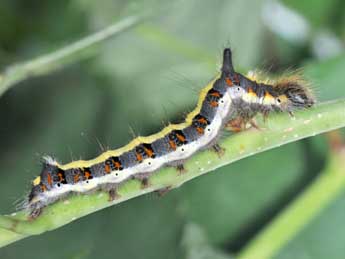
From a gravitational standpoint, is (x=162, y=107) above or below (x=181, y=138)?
above

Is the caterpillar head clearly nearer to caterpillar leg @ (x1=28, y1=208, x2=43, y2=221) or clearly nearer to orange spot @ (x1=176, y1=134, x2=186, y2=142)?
orange spot @ (x1=176, y1=134, x2=186, y2=142)

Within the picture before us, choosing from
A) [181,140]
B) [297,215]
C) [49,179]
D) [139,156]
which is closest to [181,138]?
[181,140]

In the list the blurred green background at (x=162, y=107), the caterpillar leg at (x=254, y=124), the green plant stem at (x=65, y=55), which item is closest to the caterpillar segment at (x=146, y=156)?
the caterpillar leg at (x=254, y=124)

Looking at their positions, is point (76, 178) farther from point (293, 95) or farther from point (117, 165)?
point (293, 95)

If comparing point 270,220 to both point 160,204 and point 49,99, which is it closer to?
point 160,204

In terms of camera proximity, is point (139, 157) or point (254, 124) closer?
point (254, 124)

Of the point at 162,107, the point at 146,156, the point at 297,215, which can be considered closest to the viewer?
the point at 146,156
